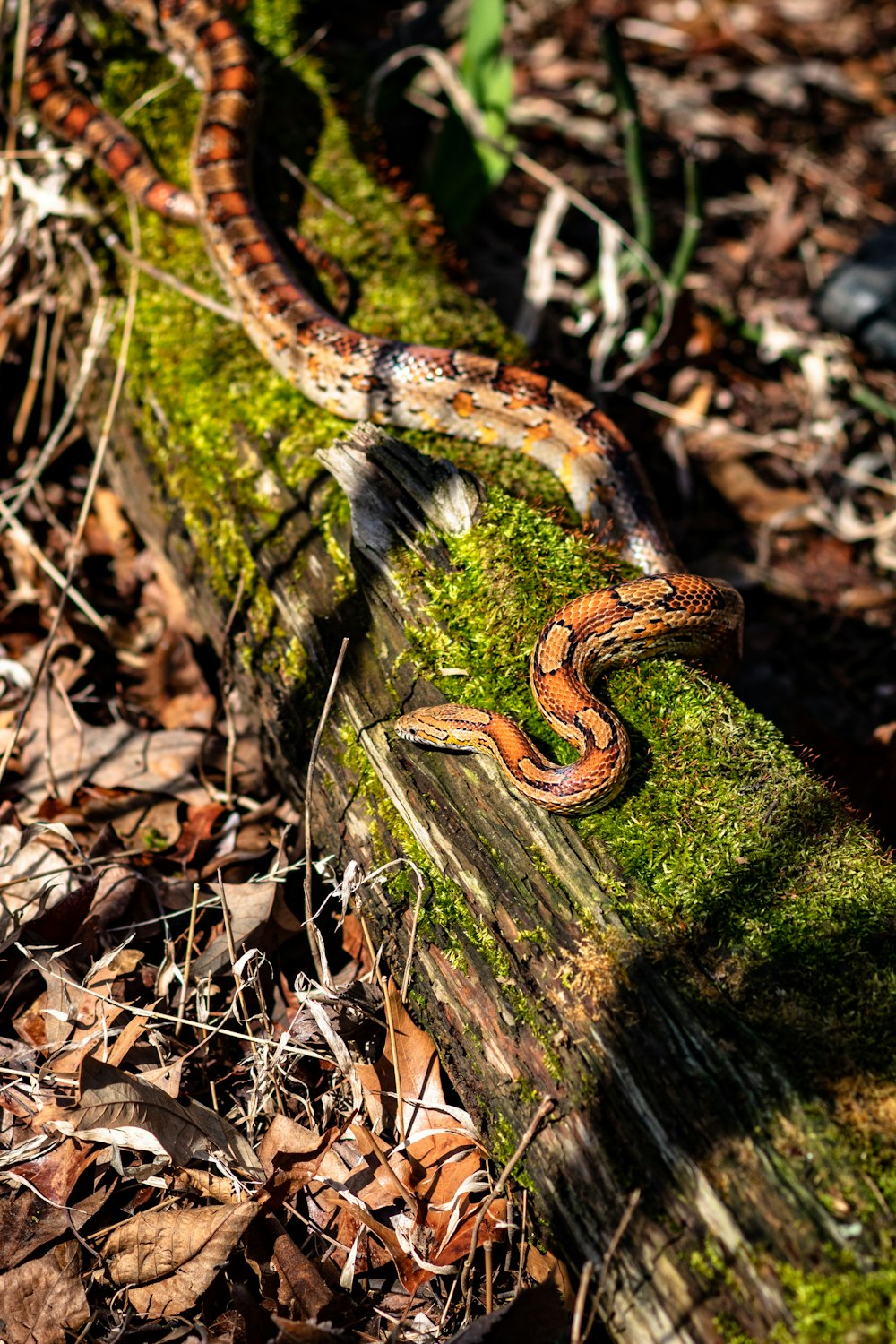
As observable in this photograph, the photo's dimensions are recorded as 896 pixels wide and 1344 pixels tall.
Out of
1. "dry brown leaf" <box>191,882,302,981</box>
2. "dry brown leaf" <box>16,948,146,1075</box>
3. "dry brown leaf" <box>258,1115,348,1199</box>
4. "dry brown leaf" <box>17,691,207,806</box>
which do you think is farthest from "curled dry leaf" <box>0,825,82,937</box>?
"dry brown leaf" <box>258,1115,348,1199</box>

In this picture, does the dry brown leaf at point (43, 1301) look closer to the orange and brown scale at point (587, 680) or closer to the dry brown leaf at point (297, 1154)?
the dry brown leaf at point (297, 1154)

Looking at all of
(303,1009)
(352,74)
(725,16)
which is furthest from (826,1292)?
(725,16)

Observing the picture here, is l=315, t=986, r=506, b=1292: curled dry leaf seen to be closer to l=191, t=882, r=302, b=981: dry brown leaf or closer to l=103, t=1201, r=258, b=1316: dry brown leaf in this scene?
l=103, t=1201, r=258, b=1316: dry brown leaf

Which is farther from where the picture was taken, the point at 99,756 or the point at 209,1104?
the point at 99,756

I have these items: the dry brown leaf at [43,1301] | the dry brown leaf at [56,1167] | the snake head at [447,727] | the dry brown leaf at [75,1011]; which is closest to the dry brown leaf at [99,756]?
the dry brown leaf at [75,1011]

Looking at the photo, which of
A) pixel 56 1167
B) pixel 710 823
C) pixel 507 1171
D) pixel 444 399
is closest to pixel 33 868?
pixel 56 1167

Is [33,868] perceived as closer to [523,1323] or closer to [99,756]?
[99,756]
